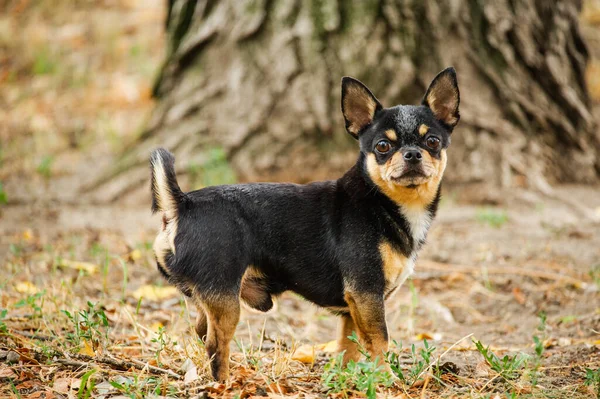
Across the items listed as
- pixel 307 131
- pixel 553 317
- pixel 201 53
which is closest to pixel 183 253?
pixel 553 317

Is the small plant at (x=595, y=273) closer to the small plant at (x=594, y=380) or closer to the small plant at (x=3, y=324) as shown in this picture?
the small plant at (x=594, y=380)

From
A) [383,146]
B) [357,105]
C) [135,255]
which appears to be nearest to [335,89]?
[135,255]

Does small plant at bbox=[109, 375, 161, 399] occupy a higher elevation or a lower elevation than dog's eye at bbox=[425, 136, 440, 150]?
lower

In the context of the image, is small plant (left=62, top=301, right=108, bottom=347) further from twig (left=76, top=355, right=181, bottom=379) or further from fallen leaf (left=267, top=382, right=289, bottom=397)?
fallen leaf (left=267, top=382, right=289, bottom=397)

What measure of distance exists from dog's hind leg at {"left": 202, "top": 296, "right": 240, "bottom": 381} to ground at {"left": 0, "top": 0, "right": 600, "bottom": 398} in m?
0.09

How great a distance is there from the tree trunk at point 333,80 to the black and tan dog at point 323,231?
2.67 m

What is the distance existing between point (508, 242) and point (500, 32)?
7.18 ft

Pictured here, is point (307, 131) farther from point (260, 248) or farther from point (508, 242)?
point (260, 248)

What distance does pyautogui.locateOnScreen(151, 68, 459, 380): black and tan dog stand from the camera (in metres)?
3.16

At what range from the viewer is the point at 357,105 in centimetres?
380

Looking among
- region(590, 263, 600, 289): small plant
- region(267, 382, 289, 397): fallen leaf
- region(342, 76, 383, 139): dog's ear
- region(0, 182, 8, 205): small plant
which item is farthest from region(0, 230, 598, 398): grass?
region(0, 182, 8, 205): small plant

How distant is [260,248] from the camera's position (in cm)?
333

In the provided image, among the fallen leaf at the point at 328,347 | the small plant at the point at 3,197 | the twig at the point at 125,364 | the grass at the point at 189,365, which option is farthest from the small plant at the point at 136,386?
the small plant at the point at 3,197

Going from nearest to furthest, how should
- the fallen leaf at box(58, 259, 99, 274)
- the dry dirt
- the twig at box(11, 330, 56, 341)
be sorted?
Answer: the dry dirt
the twig at box(11, 330, 56, 341)
the fallen leaf at box(58, 259, 99, 274)
